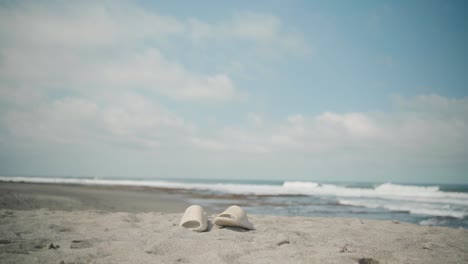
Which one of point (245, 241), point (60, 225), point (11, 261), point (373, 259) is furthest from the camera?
point (60, 225)

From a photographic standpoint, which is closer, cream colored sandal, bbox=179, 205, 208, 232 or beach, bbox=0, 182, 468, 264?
beach, bbox=0, 182, 468, 264

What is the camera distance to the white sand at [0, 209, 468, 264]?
400 centimetres

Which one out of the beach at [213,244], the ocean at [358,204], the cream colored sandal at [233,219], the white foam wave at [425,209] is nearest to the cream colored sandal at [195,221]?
the beach at [213,244]

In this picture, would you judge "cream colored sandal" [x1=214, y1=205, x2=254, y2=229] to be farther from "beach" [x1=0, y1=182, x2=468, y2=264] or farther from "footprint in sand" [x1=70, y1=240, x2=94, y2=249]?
"footprint in sand" [x1=70, y1=240, x2=94, y2=249]

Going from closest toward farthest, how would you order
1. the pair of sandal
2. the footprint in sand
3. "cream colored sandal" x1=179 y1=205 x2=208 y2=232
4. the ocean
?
the footprint in sand → "cream colored sandal" x1=179 y1=205 x2=208 y2=232 → the pair of sandal → the ocean

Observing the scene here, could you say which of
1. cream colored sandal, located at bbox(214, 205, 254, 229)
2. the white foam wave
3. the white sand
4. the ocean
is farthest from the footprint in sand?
the white foam wave

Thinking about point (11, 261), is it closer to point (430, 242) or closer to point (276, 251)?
point (276, 251)

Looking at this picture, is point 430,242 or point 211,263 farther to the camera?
point 430,242

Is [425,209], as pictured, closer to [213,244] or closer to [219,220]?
[219,220]

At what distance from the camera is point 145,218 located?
789 centimetres

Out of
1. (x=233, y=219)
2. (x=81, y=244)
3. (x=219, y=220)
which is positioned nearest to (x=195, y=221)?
(x=219, y=220)

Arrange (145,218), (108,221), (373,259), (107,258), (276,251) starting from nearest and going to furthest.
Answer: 1. (107,258)
2. (373,259)
3. (276,251)
4. (108,221)
5. (145,218)

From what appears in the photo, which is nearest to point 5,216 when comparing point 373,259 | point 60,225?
point 60,225

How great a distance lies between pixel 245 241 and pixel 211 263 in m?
1.40
